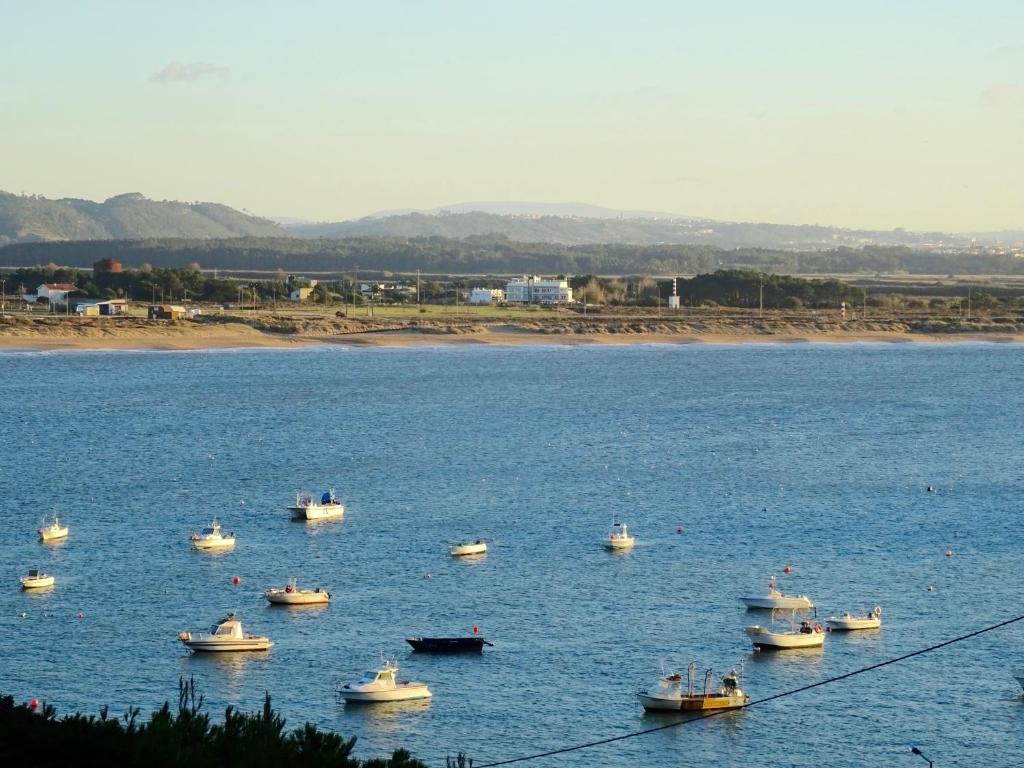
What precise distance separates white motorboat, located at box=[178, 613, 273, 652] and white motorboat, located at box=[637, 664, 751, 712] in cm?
817

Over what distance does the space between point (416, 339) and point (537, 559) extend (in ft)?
287

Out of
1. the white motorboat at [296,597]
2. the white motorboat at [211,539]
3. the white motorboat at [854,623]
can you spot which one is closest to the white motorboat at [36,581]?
the white motorboat at [211,539]

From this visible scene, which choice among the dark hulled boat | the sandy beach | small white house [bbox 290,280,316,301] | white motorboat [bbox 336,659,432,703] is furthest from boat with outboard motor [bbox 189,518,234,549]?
small white house [bbox 290,280,316,301]

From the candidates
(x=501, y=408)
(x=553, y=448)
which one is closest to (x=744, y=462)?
(x=553, y=448)

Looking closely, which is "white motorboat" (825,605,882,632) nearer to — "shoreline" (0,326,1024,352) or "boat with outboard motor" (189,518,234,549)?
"boat with outboard motor" (189,518,234,549)

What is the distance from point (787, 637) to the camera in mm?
34312

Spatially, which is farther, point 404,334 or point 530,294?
point 530,294

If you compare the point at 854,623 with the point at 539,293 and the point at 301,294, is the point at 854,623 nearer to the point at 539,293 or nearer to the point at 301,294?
the point at 301,294

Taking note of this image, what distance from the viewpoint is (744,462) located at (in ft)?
206

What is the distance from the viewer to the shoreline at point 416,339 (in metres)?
123

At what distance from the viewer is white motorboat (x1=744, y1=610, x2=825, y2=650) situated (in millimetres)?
34156

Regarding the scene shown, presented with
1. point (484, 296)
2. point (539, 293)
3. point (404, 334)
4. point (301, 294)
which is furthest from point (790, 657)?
point (539, 293)

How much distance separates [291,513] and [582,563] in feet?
35.5

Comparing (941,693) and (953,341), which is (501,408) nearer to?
(941,693)
